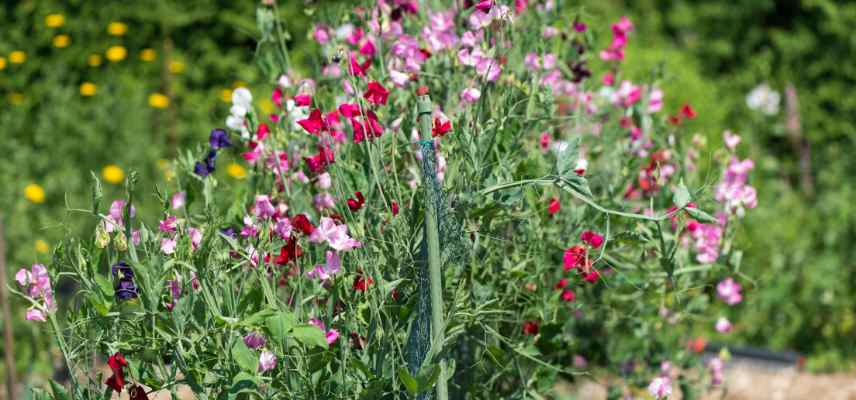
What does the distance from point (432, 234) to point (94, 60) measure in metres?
4.06

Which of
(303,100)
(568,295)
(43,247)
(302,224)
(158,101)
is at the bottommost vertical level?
(43,247)

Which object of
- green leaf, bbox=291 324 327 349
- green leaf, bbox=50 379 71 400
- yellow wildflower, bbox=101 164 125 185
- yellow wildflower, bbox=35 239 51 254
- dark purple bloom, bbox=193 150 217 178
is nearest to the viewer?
green leaf, bbox=291 324 327 349

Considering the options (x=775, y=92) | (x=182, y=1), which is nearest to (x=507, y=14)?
(x=182, y=1)

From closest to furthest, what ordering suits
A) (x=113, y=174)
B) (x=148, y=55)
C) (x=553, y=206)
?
(x=553, y=206), (x=113, y=174), (x=148, y=55)

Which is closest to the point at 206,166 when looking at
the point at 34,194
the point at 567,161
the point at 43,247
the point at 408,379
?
the point at 408,379

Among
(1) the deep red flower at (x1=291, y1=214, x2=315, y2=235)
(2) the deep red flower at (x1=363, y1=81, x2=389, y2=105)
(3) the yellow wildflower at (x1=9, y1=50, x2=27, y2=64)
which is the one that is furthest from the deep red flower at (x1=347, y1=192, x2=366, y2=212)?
(3) the yellow wildflower at (x1=9, y1=50, x2=27, y2=64)

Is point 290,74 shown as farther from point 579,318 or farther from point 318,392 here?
point 579,318

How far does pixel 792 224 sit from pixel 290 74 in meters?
3.48

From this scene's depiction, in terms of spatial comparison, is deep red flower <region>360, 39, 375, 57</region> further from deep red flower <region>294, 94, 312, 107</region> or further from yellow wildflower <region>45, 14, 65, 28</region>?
yellow wildflower <region>45, 14, 65, 28</region>

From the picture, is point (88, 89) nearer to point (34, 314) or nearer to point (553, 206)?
point (34, 314)

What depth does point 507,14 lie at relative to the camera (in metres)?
1.76

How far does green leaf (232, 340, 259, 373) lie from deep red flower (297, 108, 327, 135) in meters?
0.40

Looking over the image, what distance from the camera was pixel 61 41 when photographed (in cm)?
505

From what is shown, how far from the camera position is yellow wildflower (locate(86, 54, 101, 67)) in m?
5.10
